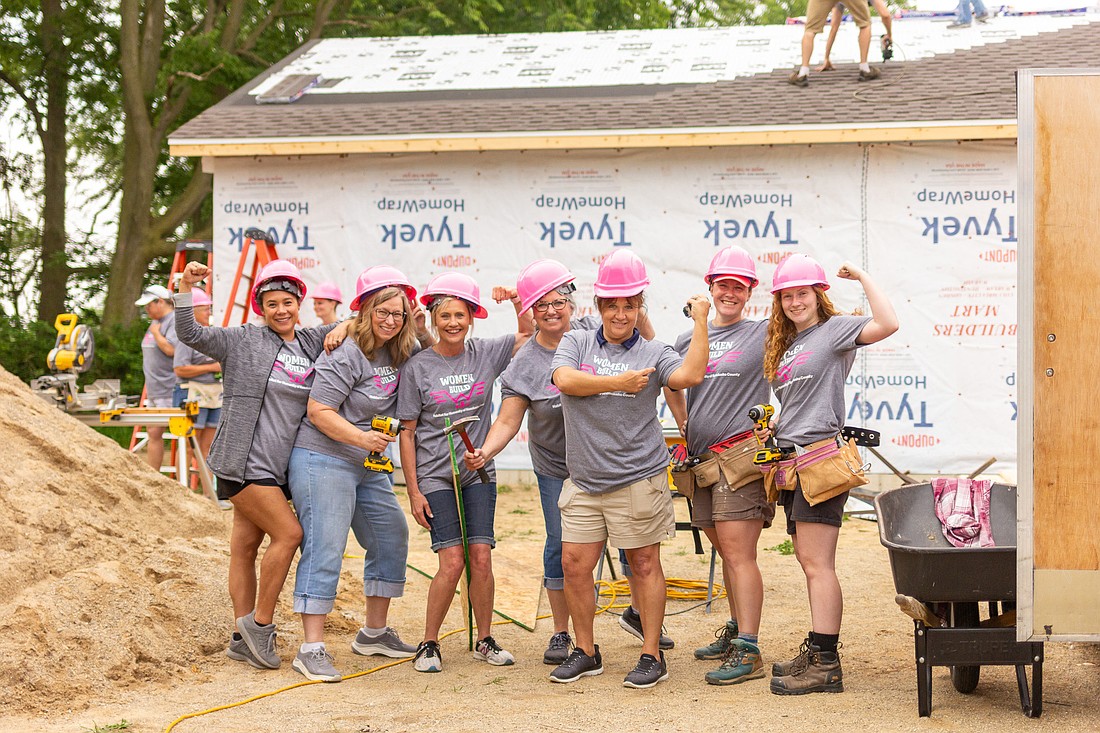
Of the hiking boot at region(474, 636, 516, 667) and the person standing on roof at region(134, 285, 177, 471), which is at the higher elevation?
the person standing on roof at region(134, 285, 177, 471)

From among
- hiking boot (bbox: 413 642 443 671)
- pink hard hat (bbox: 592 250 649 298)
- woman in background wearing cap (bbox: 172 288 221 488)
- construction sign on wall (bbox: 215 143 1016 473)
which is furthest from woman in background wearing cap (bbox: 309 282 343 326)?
pink hard hat (bbox: 592 250 649 298)

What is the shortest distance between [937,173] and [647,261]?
277 centimetres

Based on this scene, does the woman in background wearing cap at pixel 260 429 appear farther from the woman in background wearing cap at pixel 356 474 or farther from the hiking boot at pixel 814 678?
the hiking boot at pixel 814 678

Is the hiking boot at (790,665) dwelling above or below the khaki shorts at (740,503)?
below

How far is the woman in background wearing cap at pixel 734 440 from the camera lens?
524 cm

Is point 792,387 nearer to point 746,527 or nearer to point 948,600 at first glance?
point 746,527

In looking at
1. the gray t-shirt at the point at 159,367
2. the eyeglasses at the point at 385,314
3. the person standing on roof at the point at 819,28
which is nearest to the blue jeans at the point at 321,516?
the eyeglasses at the point at 385,314

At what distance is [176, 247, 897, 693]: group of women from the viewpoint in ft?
16.4

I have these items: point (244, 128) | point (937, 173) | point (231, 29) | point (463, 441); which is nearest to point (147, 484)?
point (463, 441)

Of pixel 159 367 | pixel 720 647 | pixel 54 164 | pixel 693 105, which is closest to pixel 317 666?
pixel 720 647

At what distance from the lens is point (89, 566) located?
19.5ft

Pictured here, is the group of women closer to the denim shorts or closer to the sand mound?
the denim shorts

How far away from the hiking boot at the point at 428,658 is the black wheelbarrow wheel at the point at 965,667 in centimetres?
234

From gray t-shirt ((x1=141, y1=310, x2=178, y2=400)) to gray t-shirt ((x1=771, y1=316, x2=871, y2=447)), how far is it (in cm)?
724
